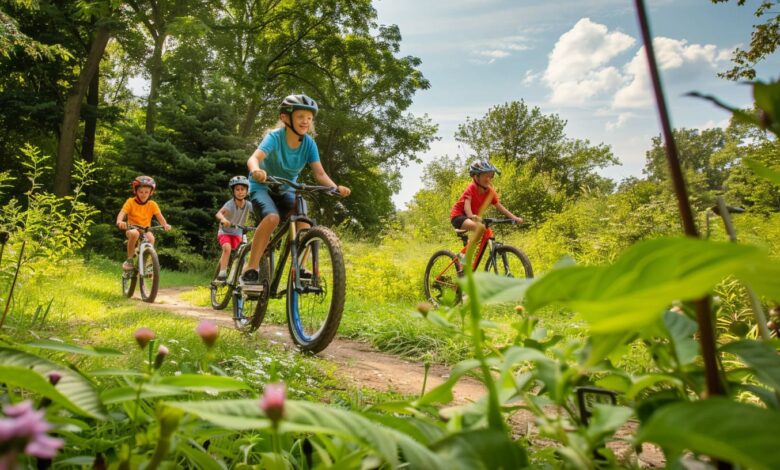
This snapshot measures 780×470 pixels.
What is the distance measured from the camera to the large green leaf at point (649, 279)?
0.23 m

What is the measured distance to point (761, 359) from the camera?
1.35 feet

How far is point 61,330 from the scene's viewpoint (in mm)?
3252

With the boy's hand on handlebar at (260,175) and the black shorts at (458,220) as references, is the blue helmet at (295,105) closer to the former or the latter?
the boy's hand on handlebar at (260,175)

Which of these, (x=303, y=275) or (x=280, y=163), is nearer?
(x=303, y=275)

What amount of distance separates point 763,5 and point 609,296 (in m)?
16.3

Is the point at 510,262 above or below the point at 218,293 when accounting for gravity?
above

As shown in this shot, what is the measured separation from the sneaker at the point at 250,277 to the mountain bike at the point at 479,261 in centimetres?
316

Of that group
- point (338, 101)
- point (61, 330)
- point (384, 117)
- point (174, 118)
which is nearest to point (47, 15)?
point (174, 118)

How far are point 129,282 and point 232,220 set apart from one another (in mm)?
2430

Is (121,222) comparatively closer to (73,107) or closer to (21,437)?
(21,437)

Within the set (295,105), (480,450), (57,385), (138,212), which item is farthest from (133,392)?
(138,212)

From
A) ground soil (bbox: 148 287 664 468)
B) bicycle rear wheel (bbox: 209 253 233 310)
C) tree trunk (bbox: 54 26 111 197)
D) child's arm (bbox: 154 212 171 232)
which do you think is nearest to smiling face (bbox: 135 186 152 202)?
child's arm (bbox: 154 212 171 232)

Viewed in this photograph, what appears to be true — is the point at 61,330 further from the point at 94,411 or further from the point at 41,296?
the point at 94,411

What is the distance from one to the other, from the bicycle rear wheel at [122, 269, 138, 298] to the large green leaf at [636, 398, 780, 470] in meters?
9.02
